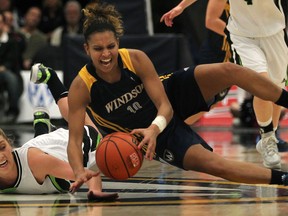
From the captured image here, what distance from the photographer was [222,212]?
199 inches

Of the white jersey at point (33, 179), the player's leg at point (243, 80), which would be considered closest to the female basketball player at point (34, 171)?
the white jersey at point (33, 179)

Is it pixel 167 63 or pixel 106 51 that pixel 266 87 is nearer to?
pixel 106 51

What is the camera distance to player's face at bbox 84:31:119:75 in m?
5.58

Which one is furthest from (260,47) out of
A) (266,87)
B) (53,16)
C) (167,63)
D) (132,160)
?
(53,16)

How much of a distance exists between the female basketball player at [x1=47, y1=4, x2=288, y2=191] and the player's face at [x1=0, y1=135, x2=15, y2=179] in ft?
1.91

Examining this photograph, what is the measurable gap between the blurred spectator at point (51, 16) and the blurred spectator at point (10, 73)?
50.6 inches

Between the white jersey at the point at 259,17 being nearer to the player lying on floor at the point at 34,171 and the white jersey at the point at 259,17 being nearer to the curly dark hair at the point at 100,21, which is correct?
the curly dark hair at the point at 100,21

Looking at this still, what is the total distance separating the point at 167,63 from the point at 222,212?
6.41 m

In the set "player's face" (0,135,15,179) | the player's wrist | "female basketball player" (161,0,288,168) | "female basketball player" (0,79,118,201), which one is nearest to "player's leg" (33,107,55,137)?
"female basketball player" (0,79,118,201)

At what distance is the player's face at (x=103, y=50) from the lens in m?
5.58

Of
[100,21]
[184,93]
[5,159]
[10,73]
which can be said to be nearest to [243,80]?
[184,93]

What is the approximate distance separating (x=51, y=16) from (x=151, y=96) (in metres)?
8.48

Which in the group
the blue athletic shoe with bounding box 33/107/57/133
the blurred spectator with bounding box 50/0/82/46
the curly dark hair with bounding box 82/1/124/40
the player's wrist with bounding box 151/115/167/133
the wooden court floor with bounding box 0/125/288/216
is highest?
the curly dark hair with bounding box 82/1/124/40

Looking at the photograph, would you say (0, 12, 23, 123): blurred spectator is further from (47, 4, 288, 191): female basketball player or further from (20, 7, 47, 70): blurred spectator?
(47, 4, 288, 191): female basketball player
